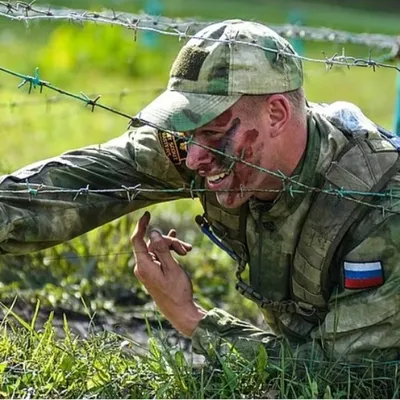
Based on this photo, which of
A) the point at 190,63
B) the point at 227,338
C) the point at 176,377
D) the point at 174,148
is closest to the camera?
the point at 176,377

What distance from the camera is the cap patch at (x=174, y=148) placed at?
4139mm

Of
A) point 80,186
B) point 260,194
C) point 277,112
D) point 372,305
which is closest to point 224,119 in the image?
point 277,112

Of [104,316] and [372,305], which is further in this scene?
[104,316]

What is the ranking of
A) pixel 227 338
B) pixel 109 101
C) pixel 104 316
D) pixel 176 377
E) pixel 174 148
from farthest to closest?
1. pixel 109 101
2. pixel 104 316
3. pixel 174 148
4. pixel 227 338
5. pixel 176 377

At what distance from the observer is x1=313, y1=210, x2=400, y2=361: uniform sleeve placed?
3857 mm

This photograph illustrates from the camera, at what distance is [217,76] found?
152 inches

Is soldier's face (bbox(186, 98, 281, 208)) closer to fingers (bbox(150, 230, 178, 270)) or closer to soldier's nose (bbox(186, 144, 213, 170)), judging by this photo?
soldier's nose (bbox(186, 144, 213, 170))

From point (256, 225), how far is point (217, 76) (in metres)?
0.61

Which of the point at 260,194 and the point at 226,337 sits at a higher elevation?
the point at 260,194

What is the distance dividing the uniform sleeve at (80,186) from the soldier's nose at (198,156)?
0.30 meters

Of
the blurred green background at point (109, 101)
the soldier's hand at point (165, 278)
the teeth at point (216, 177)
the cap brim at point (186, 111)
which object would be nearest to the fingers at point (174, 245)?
the soldier's hand at point (165, 278)

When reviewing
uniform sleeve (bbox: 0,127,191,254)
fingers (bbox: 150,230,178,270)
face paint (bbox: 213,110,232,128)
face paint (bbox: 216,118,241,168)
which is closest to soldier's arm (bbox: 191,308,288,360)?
fingers (bbox: 150,230,178,270)

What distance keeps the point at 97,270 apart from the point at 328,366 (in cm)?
206

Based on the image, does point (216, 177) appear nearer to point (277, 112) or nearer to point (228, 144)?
point (228, 144)
